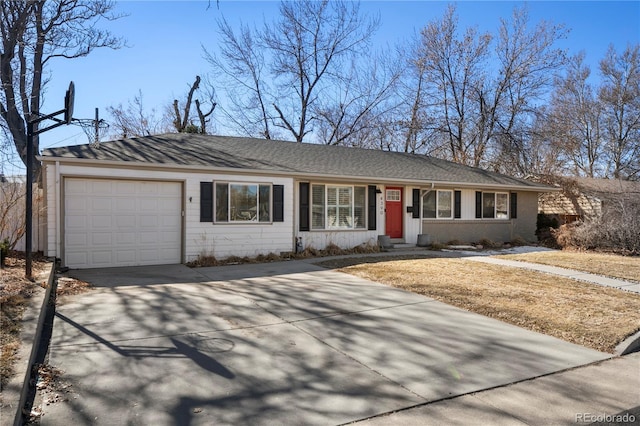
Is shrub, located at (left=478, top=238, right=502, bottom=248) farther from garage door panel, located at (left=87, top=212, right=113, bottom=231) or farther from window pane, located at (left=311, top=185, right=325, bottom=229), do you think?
garage door panel, located at (left=87, top=212, right=113, bottom=231)

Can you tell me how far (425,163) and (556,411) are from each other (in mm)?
14870

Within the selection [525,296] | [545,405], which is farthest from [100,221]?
[545,405]

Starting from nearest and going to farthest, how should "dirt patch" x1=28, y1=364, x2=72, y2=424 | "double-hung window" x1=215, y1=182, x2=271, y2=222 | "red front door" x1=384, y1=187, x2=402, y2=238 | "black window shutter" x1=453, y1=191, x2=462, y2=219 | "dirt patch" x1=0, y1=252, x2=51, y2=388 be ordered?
1. "dirt patch" x1=28, y1=364, x2=72, y2=424
2. "dirt patch" x1=0, y1=252, x2=51, y2=388
3. "double-hung window" x1=215, y1=182, x2=271, y2=222
4. "red front door" x1=384, y1=187, x2=402, y2=238
5. "black window shutter" x1=453, y1=191, x2=462, y2=219

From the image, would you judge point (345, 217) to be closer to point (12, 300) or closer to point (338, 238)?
point (338, 238)

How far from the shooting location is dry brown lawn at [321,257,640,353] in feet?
18.2

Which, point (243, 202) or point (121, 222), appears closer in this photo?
point (121, 222)

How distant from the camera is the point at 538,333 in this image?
5.43 metres

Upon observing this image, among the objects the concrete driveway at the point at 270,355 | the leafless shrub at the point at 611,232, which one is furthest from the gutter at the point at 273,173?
the concrete driveway at the point at 270,355

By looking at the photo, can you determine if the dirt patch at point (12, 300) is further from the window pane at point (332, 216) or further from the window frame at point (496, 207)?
the window frame at point (496, 207)

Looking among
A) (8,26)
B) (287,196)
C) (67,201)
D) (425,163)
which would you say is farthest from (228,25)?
(67,201)

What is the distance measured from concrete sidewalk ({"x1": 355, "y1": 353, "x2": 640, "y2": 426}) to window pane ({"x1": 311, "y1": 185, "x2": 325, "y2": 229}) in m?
9.41

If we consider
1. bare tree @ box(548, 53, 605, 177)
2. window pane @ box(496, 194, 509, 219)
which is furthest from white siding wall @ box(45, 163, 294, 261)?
bare tree @ box(548, 53, 605, 177)

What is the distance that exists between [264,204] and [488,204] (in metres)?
9.71

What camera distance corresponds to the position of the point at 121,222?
9992mm
